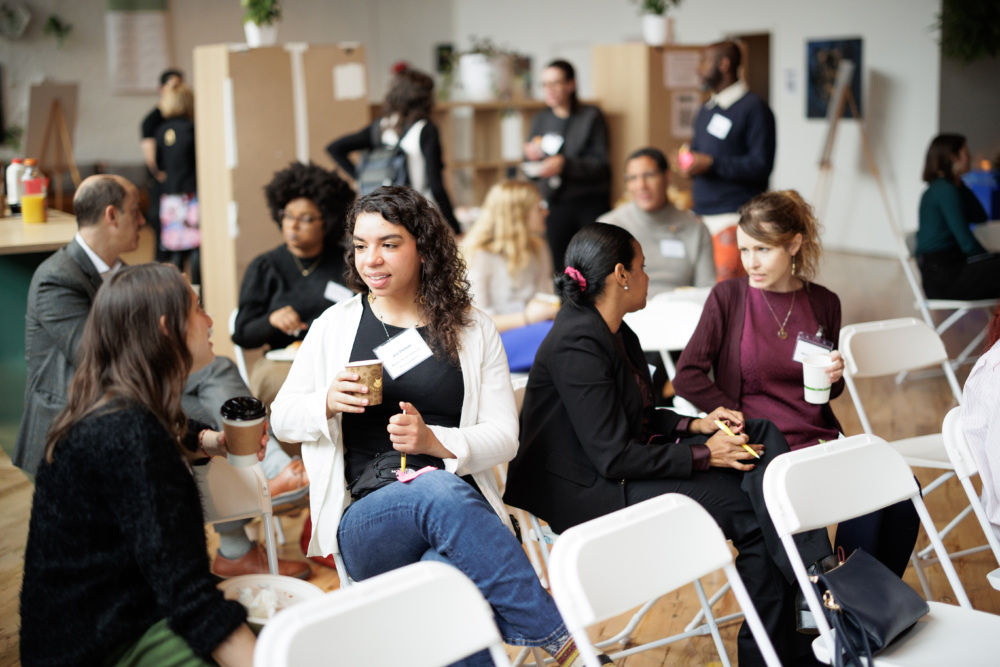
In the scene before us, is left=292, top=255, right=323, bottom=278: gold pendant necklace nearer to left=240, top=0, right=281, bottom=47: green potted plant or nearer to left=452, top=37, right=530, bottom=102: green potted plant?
left=240, top=0, right=281, bottom=47: green potted plant

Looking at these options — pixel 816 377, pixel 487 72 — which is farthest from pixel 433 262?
pixel 487 72

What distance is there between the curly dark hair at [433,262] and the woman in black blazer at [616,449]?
26 centimetres

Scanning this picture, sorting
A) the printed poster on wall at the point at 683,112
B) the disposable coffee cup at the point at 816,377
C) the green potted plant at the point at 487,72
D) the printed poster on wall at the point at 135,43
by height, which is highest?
the printed poster on wall at the point at 135,43

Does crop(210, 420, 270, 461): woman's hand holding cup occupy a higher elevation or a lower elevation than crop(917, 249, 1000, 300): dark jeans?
higher

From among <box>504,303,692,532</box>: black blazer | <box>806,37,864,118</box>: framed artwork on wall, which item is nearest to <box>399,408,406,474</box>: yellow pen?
<box>504,303,692,532</box>: black blazer

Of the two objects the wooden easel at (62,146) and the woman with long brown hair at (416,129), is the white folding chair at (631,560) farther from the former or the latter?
the wooden easel at (62,146)

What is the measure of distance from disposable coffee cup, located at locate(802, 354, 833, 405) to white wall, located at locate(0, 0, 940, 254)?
735 centimetres

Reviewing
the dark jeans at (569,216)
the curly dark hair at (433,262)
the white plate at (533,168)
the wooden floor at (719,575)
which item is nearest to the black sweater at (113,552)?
the curly dark hair at (433,262)

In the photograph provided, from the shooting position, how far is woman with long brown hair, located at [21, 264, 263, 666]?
157 cm

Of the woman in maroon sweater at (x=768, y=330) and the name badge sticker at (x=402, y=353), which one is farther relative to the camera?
the woman in maroon sweater at (x=768, y=330)

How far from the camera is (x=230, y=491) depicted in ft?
6.54

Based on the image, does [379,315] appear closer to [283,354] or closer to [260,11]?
[283,354]

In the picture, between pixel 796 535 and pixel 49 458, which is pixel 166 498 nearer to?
pixel 49 458

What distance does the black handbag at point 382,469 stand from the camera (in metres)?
2.10
